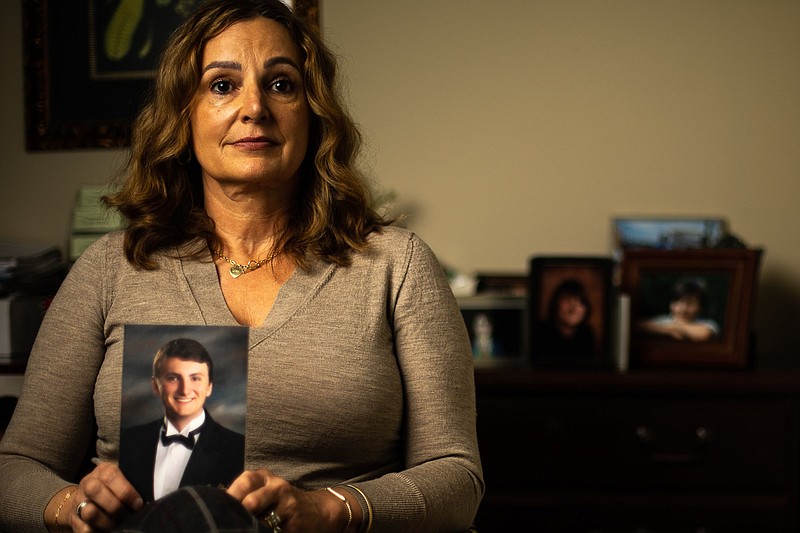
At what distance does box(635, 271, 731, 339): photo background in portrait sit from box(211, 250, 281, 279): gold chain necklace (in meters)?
1.03

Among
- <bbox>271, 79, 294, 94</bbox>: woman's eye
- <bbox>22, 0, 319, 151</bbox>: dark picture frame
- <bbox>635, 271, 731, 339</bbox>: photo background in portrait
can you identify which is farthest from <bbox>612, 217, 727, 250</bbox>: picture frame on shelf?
<bbox>22, 0, 319, 151</bbox>: dark picture frame

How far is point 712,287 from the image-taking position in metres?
1.93

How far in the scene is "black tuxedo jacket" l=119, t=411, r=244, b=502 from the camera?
86cm

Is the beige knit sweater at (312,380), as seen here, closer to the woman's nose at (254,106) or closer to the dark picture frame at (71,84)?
the woman's nose at (254,106)

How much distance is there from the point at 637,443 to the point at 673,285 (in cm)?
37

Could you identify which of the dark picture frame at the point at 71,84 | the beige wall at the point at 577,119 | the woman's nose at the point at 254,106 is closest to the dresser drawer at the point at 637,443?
the beige wall at the point at 577,119

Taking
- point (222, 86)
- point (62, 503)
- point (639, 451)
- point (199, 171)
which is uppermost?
point (222, 86)

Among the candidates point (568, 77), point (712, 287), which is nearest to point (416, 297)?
point (712, 287)

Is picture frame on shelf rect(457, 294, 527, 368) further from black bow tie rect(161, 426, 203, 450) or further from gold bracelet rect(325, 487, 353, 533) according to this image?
black bow tie rect(161, 426, 203, 450)

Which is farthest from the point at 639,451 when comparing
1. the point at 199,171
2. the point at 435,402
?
the point at 199,171

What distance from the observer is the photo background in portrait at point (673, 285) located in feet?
6.34

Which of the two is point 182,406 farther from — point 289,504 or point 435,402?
point 435,402

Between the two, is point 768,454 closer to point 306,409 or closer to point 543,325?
point 543,325

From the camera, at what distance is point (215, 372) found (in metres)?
0.85
